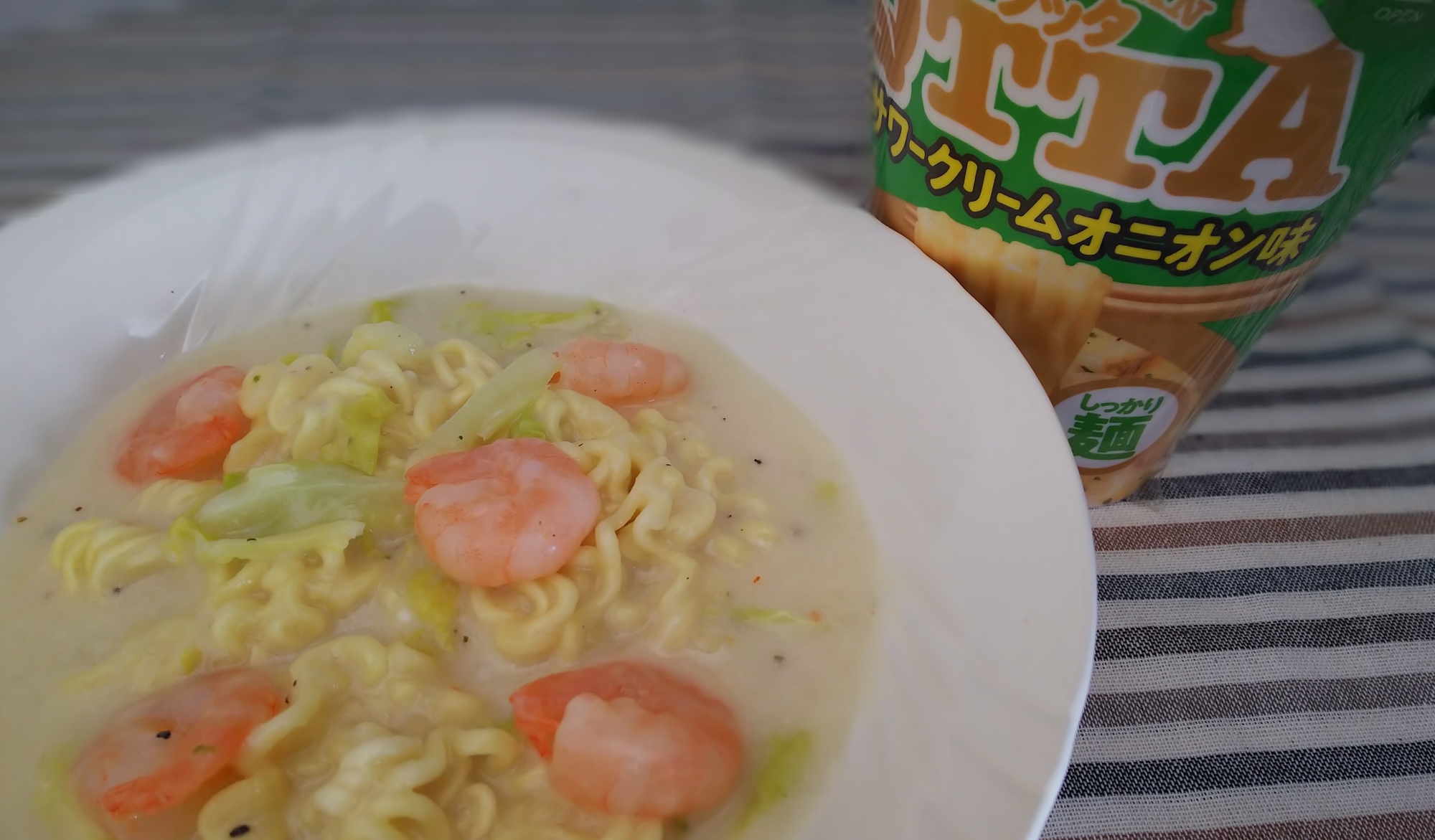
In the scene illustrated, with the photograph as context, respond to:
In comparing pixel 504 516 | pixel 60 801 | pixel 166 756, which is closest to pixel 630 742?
pixel 504 516

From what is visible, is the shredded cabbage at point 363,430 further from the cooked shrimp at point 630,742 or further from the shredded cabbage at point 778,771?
the shredded cabbage at point 778,771

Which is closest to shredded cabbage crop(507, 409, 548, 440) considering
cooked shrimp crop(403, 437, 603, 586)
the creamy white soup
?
the creamy white soup

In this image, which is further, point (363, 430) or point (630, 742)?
point (363, 430)

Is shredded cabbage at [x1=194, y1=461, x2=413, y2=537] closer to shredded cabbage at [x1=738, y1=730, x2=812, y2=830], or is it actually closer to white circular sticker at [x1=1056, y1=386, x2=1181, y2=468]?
shredded cabbage at [x1=738, y1=730, x2=812, y2=830]

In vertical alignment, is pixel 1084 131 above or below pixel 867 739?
above

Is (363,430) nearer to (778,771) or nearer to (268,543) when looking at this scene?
(268,543)

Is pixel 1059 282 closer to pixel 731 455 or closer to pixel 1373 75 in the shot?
pixel 1373 75

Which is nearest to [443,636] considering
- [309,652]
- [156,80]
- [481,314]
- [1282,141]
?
[309,652]
